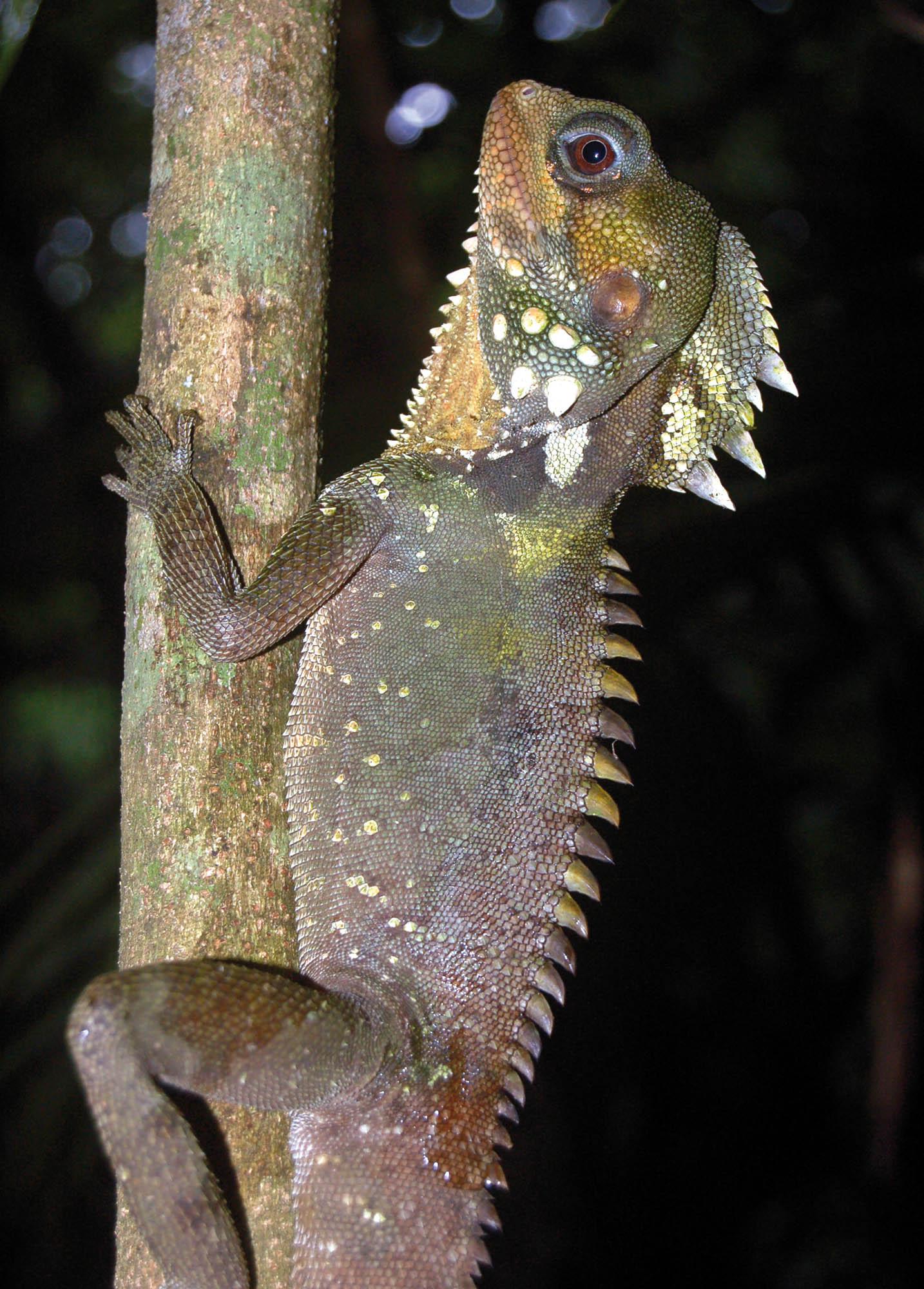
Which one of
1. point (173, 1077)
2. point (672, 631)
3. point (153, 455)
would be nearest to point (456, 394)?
point (153, 455)

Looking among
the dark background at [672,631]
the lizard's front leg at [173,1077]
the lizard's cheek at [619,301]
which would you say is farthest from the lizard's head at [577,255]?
the dark background at [672,631]

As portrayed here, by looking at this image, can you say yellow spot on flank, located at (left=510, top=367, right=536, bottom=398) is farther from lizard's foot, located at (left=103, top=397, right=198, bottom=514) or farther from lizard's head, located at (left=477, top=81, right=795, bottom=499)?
lizard's foot, located at (left=103, top=397, right=198, bottom=514)

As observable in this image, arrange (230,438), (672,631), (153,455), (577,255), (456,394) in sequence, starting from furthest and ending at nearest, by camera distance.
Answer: (672,631)
(456,394)
(577,255)
(153,455)
(230,438)

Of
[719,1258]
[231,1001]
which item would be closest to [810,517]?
[231,1001]

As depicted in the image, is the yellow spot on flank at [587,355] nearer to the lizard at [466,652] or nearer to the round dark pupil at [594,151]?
the lizard at [466,652]

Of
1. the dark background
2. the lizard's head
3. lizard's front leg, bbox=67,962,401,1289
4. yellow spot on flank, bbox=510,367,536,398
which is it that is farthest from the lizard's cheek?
the dark background

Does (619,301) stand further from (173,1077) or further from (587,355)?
(173,1077)
